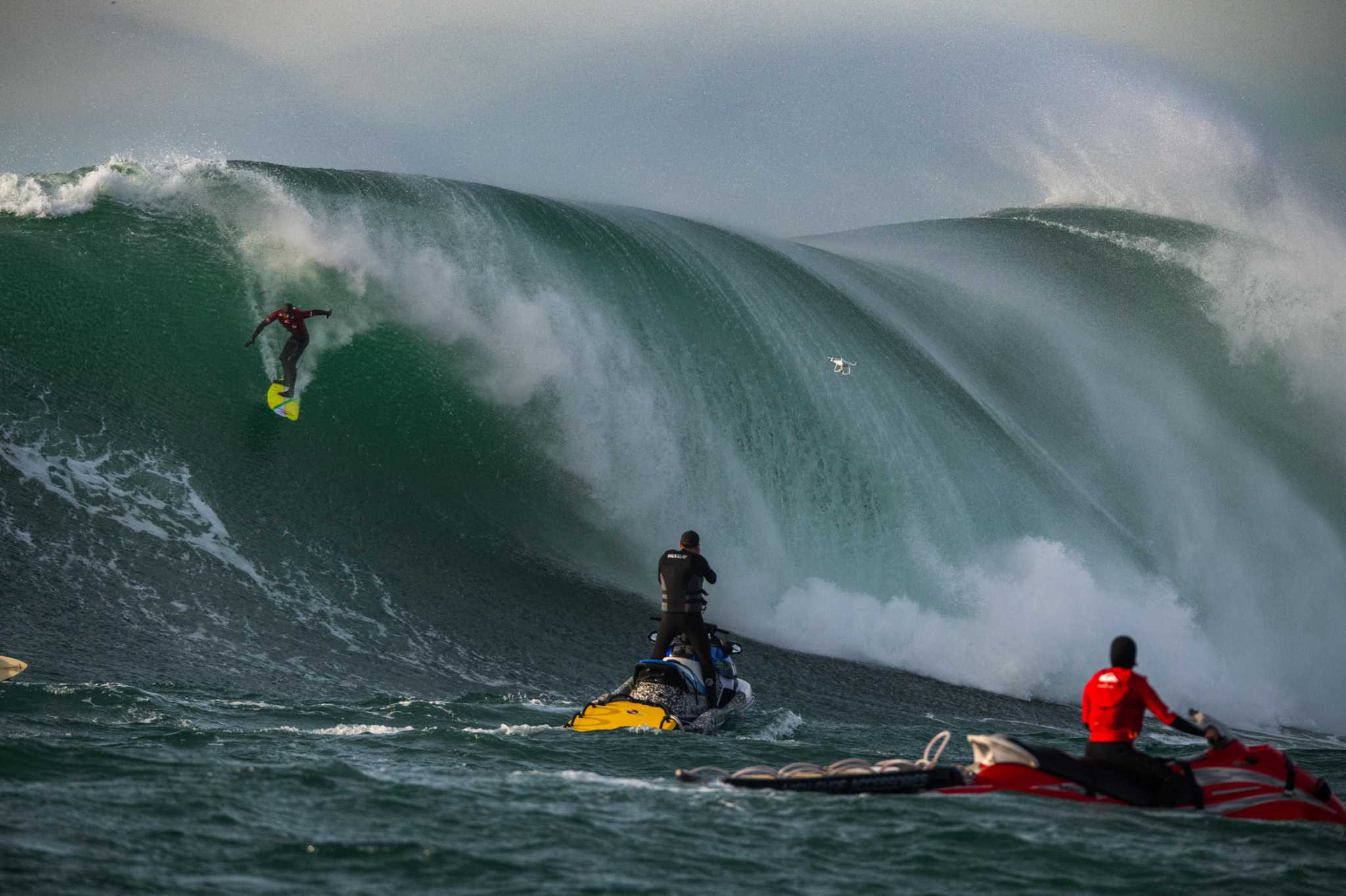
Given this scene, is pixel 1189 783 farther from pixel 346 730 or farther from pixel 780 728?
pixel 346 730

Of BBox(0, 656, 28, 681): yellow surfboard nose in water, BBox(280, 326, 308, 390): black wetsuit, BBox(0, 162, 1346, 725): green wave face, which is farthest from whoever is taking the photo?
BBox(280, 326, 308, 390): black wetsuit

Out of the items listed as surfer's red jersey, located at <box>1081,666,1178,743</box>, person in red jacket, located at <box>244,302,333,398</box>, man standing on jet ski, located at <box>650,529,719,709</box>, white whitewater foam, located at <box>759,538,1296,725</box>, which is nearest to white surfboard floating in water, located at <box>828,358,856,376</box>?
white whitewater foam, located at <box>759,538,1296,725</box>

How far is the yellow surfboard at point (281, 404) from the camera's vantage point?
560 inches

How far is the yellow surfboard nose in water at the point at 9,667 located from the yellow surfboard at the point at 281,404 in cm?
565

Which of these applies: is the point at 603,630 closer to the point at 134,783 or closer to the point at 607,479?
the point at 607,479

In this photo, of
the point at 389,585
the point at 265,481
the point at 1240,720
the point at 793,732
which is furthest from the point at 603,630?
the point at 1240,720

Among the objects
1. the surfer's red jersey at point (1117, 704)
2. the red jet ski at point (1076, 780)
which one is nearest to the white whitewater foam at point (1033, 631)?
the red jet ski at point (1076, 780)

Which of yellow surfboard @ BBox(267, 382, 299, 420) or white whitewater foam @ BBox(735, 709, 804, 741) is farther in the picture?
yellow surfboard @ BBox(267, 382, 299, 420)

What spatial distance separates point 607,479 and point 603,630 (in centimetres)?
302

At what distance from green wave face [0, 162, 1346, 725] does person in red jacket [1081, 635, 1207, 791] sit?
213 inches

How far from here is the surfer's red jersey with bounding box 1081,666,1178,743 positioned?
23.7ft

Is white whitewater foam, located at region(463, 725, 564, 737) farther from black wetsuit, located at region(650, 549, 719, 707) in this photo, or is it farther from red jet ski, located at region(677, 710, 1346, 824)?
red jet ski, located at region(677, 710, 1346, 824)

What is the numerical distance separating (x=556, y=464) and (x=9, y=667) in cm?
749

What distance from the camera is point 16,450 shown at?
39.3 ft
